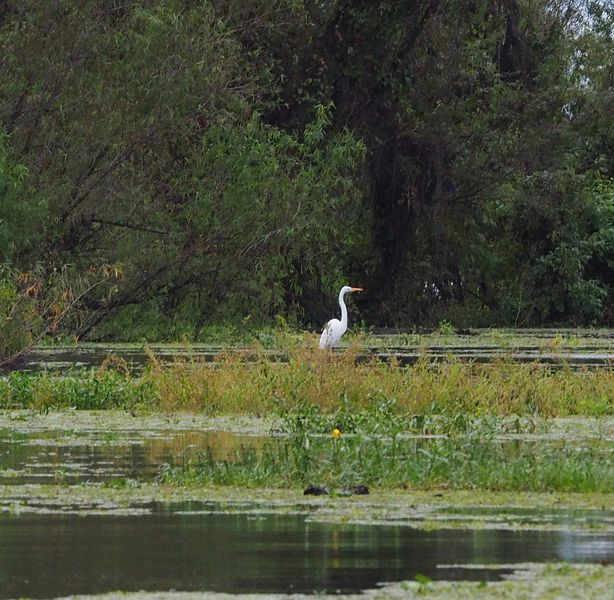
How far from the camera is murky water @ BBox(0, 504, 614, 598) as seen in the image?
6547 mm

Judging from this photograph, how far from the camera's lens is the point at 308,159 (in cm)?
3284

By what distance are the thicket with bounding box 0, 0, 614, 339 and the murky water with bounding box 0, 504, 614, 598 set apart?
13.0m

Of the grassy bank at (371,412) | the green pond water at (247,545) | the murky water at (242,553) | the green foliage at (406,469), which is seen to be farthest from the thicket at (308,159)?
the murky water at (242,553)

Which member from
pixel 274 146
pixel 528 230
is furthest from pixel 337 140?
pixel 528 230

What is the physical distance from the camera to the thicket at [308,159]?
28.3 m

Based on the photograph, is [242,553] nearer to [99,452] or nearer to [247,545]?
[247,545]

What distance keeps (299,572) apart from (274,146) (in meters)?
25.0

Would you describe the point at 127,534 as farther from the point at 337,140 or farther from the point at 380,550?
the point at 337,140

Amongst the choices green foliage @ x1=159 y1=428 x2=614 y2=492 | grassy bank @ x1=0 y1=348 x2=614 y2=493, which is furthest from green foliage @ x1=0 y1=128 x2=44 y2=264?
green foliage @ x1=159 y1=428 x2=614 y2=492

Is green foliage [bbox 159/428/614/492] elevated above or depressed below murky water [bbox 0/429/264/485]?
above

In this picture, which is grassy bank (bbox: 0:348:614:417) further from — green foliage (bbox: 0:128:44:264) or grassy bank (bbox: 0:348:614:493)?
green foliage (bbox: 0:128:44:264)

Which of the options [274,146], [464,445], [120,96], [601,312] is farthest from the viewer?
[601,312]

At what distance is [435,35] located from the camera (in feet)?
118

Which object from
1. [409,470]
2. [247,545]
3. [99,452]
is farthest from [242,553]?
[99,452]
